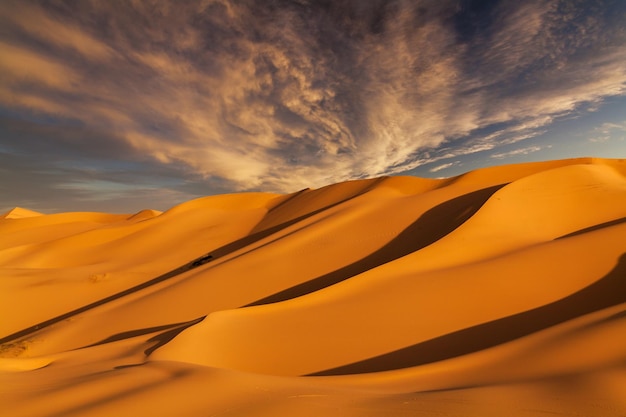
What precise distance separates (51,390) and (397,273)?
5660mm

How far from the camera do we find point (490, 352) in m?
3.32

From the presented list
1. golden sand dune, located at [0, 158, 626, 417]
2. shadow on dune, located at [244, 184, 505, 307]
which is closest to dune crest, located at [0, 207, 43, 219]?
golden sand dune, located at [0, 158, 626, 417]

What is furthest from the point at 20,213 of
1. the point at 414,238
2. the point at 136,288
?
the point at 414,238

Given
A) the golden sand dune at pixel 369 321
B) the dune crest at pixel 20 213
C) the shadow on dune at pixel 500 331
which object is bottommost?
the shadow on dune at pixel 500 331

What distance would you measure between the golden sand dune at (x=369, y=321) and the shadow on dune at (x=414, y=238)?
0.08m

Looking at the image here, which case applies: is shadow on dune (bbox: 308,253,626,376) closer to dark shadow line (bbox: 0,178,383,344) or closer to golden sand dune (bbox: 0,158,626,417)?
golden sand dune (bbox: 0,158,626,417)

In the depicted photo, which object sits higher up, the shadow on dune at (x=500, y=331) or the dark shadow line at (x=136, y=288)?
the dark shadow line at (x=136, y=288)

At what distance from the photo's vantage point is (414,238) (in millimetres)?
9992

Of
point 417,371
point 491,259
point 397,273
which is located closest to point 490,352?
point 417,371

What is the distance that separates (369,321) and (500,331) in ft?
6.23

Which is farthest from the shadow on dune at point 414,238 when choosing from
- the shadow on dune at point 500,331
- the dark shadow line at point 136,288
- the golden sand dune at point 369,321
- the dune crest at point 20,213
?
the dune crest at point 20,213

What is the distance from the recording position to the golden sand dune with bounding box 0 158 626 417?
223 cm

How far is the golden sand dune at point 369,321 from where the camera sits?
2.23 metres

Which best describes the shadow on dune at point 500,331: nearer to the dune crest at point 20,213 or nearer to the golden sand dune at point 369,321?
the golden sand dune at point 369,321
